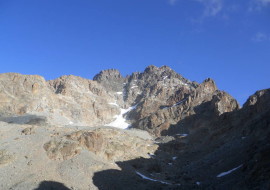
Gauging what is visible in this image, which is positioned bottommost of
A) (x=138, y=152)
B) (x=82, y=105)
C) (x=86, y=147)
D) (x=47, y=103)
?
(x=86, y=147)

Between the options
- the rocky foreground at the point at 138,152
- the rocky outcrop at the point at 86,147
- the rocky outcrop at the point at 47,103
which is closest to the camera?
the rocky foreground at the point at 138,152

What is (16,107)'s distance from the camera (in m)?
→ 136

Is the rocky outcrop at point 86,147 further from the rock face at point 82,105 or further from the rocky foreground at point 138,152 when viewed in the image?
the rock face at point 82,105

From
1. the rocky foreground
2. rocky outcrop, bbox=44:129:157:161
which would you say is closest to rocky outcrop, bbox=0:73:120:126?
the rocky foreground

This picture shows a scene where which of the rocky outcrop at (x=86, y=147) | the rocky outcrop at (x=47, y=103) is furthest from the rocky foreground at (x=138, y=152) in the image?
the rocky outcrop at (x=47, y=103)

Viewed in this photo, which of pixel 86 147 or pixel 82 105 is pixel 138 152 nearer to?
pixel 86 147

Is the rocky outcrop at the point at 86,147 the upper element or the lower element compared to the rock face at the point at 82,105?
lower

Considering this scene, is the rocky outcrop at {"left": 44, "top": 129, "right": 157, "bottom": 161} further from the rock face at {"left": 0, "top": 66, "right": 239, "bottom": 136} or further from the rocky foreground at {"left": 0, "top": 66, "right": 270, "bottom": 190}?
the rock face at {"left": 0, "top": 66, "right": 239, "bottom": 136}

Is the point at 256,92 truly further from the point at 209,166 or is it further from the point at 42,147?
the point at 42,147

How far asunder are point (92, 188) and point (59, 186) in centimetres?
521

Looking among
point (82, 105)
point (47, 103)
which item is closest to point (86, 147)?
point (47, 103)

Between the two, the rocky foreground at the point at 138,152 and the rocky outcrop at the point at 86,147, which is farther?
the rocky outcrop at the point at 86,147

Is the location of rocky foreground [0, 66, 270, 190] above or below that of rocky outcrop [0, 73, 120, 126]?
below

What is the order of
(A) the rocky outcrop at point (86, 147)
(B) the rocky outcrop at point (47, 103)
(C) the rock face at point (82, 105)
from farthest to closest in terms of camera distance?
(C) the rock face at point (82, 105) < (B) the rocky outcrop at point (47, 103) < (A) the rocky outcrop at point (86, 147)
